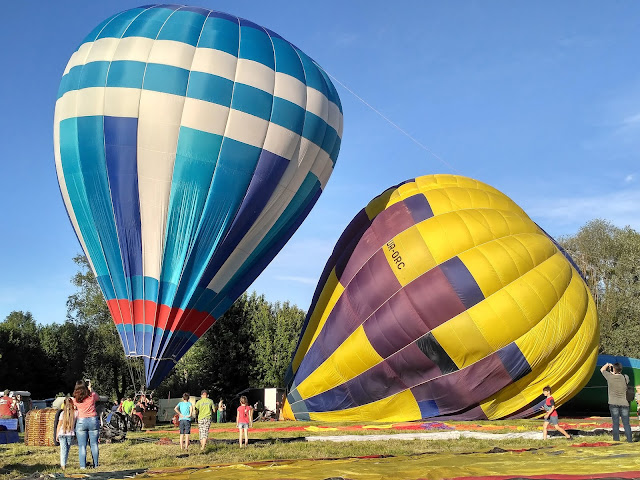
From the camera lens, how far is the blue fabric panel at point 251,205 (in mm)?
14609

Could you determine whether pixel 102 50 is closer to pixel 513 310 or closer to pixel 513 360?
pixel 513 310

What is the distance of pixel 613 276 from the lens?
32.9 metres

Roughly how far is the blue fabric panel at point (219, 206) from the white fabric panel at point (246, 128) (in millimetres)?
148

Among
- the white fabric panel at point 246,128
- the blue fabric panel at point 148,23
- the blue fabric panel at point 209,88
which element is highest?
the blue fabric panel at point 148,23

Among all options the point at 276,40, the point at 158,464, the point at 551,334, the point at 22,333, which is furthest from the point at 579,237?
the point at 22,333

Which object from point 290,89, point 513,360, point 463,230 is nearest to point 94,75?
point 290,89

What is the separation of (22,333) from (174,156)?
32516mm

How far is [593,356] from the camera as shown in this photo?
15.4m

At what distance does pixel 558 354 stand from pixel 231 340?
19.6 metres

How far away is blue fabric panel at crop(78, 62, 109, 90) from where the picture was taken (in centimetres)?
1452

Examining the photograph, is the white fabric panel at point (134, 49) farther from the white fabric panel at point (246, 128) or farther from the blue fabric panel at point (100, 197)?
the white fabric panel at point (246, 128)

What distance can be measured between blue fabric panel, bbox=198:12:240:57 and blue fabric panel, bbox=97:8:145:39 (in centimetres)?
193

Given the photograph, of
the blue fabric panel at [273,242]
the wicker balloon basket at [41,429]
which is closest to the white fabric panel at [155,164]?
the blue fabric panel at [273,242]

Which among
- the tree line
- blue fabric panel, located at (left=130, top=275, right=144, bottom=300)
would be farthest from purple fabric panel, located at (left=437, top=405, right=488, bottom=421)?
the tree line
